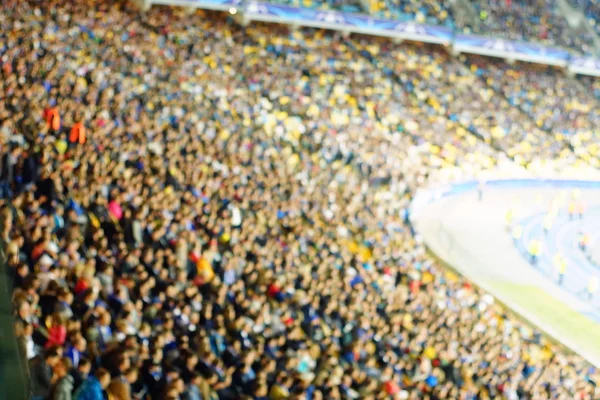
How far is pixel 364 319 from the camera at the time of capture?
11.3 m

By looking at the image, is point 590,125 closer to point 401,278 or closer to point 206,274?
point 401,278

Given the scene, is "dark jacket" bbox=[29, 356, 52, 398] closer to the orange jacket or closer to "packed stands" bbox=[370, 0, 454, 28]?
the orange jacket

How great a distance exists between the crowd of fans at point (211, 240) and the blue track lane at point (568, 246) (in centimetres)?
353

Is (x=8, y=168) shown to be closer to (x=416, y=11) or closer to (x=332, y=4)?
(x=332, y=4)

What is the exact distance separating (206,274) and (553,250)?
16835mm

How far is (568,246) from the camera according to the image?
2581 centimetres

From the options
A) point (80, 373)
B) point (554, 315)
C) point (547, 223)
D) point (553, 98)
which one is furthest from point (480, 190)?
point (80, 373)

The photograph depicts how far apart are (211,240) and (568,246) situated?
660 inches

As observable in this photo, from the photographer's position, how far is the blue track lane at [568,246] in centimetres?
2284

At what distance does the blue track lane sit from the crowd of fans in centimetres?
353

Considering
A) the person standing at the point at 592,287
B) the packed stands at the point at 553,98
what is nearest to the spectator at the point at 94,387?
the person standing at the point at 592,287

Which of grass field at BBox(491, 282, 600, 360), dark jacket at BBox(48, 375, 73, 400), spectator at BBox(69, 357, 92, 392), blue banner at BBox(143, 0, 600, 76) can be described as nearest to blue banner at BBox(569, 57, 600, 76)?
blue banner at BBox(143, 0, 600, 76)

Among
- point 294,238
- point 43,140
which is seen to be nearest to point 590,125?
point 294,238

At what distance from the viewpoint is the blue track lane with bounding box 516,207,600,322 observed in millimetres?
22844
